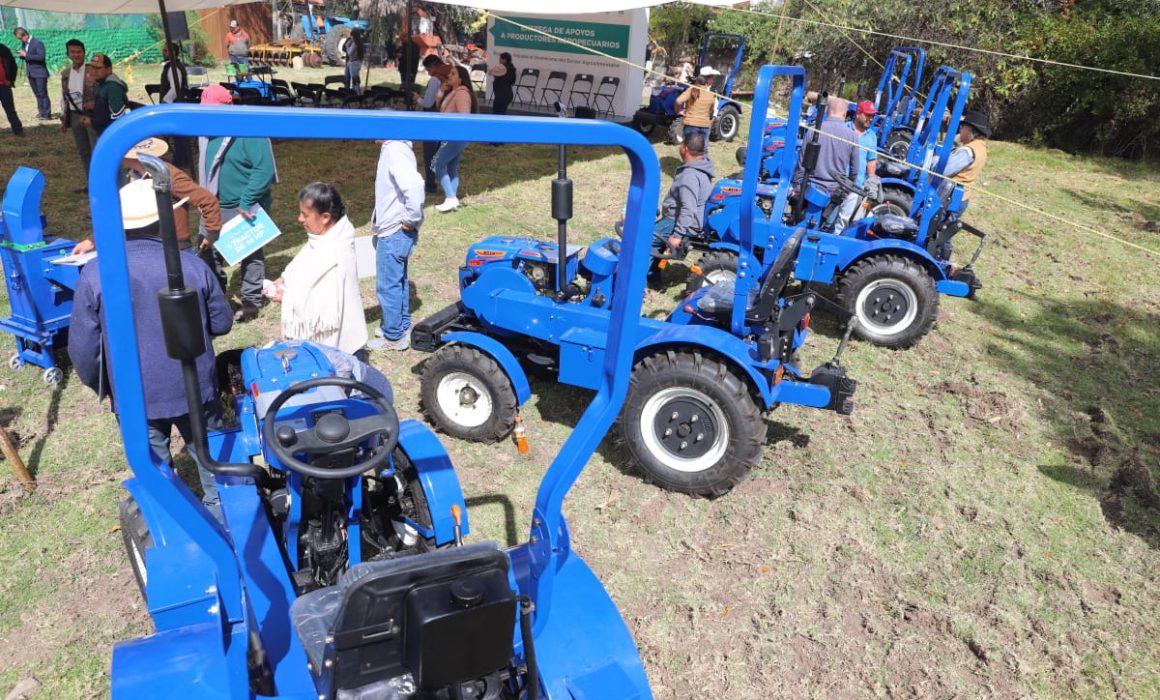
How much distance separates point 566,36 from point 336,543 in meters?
15.2

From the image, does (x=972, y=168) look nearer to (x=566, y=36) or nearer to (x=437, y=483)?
(x=437, y=483)

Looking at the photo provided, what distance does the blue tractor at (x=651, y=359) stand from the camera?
12.4 feet

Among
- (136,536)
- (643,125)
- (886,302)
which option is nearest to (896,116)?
(643,125)

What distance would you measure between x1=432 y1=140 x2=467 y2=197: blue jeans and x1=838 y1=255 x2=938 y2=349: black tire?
14.6ft

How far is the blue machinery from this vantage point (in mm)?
4301

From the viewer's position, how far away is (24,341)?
4.63 metres

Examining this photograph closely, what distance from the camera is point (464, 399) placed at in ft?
14.2

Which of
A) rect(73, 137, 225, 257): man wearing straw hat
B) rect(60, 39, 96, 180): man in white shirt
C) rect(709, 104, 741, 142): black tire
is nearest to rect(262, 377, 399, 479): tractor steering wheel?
rect(73, 137, 225, 257): man wearing straw hat

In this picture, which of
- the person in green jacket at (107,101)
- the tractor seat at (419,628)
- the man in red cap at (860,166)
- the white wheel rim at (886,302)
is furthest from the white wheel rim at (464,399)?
the person in green jacket at (107,101)

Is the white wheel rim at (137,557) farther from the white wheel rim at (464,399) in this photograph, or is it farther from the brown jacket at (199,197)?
the brown jacket at (199,197)

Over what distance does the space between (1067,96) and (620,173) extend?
10.9 metres

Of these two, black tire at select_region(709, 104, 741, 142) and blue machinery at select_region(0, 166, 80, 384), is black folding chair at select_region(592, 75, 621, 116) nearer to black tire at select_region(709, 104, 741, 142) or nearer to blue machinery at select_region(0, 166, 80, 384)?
black tire at select_region(709, 104, 741, 142)

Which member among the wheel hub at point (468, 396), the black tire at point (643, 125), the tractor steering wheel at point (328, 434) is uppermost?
the tractor steering wheel at point (328, 434)

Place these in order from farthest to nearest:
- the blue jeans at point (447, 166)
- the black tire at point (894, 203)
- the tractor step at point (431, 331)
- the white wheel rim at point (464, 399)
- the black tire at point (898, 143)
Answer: the black tire at point (898, 143) < the blue jeans at point (447, 166) < the black tire at point (894, 203) < the tractor step at point (431, 331) < the white wheel rim at point (464, 399)
